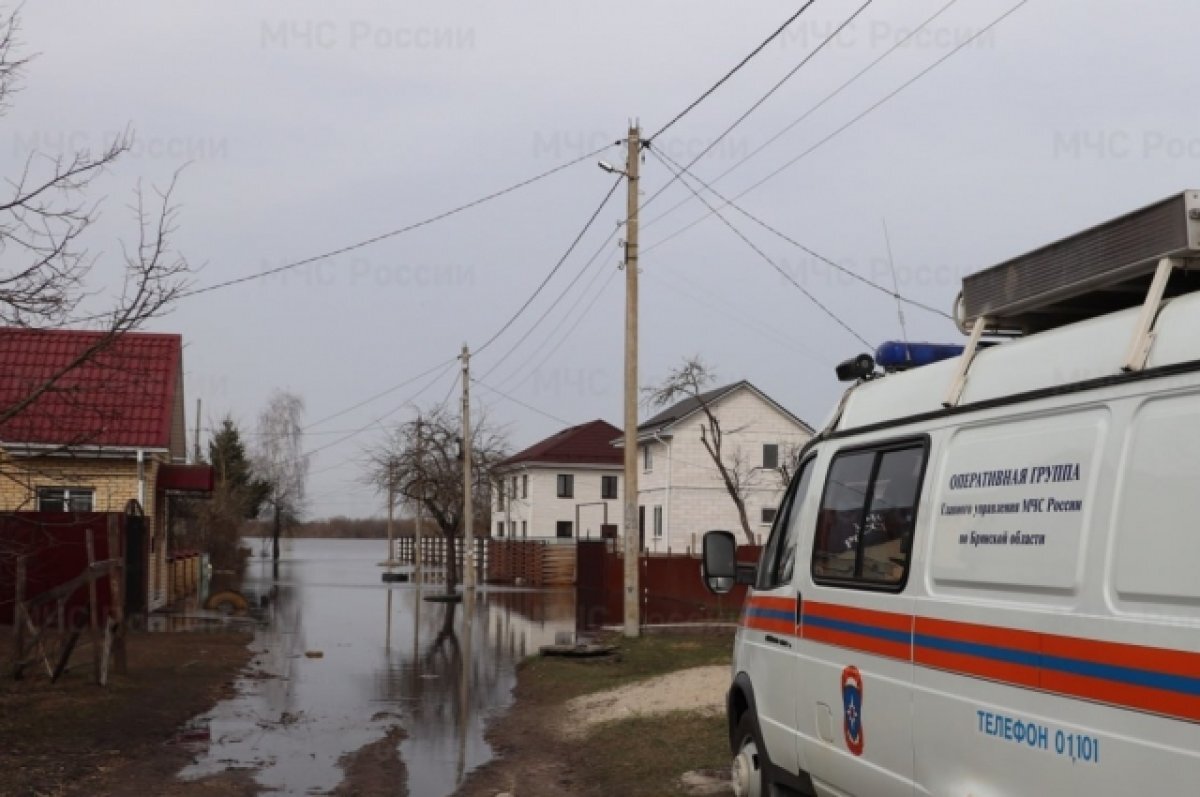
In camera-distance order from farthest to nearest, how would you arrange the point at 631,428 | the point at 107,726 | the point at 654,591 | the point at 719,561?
the point at 654,591
the point at 631,428
the point at 107,726
the point at 719,561

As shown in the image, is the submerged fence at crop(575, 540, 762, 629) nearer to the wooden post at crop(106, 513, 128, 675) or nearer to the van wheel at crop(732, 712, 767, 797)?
the wooden post at crop(106, 513, 128, 675)

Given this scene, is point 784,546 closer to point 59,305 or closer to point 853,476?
point 853,476

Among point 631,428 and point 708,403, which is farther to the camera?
point 708,403

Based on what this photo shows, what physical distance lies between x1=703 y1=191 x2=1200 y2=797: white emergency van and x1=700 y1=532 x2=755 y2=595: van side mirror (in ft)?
2.93

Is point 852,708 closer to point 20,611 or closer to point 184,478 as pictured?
point 20,611

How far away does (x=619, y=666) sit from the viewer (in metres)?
17.8

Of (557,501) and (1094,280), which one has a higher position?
(1094,280)

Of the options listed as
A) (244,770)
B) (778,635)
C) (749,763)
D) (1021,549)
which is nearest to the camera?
(1021,549)

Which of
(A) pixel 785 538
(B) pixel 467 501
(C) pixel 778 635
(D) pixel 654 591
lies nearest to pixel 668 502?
(B) pixel 467 501

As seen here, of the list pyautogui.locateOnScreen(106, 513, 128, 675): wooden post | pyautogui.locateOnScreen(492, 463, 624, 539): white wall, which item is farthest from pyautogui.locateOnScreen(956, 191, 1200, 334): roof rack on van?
pyautogui.locateOnScreen(492, 463, 624, 539): white wall

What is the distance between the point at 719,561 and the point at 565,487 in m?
54.3

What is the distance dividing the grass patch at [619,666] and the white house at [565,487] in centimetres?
3993

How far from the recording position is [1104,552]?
429 cm

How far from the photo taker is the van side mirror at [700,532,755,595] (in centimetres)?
808
